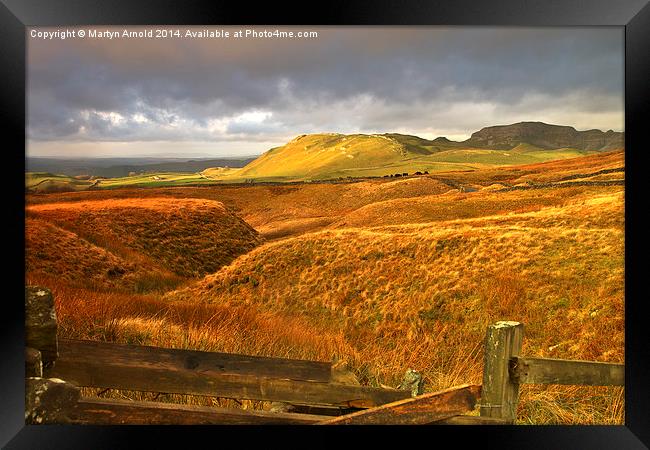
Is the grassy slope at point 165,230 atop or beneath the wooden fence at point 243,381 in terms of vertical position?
atop

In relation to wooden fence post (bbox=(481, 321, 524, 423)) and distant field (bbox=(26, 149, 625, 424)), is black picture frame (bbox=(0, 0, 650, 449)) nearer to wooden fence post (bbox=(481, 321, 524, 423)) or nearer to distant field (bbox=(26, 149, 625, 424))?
distant field (bbox=(26, 149, 625, 424))

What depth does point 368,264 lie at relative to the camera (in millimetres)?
5980

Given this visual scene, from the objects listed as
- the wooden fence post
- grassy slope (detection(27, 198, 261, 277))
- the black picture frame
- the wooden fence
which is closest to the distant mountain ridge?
the black picture frame

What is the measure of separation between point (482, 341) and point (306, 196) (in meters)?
2.61

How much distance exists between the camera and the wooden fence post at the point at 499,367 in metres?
3.70

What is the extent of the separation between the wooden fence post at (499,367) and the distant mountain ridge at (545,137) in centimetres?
271

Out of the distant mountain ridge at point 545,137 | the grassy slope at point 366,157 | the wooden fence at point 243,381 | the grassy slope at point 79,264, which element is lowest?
the wooden fence at point 243,381

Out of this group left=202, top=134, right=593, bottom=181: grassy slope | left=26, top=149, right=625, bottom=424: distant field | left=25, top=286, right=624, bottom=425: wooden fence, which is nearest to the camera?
left=25, top=286, right=624, bottom=425: wooden fence

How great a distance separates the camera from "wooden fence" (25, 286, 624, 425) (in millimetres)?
3648

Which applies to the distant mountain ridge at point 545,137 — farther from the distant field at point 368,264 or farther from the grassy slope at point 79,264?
the grassy slope at point 79,264
